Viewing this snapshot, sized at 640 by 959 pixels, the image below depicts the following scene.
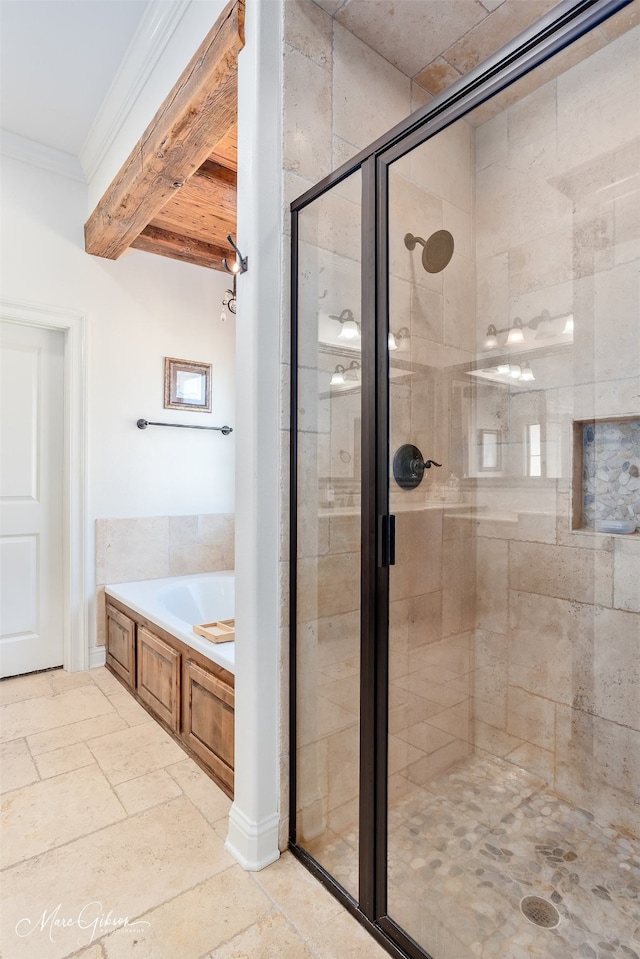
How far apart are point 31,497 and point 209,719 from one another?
1.88 metres

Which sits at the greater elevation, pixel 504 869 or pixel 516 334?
pixel 516 334

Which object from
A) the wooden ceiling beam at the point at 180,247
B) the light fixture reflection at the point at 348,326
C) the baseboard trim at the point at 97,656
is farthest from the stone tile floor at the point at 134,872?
the wooden ceiling beam at the point at 180,247

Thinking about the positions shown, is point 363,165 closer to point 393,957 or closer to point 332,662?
point 332,662

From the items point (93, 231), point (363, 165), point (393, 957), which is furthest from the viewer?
point (93, 231)

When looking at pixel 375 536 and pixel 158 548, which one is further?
pixel 158 548

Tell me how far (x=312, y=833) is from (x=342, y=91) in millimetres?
2435

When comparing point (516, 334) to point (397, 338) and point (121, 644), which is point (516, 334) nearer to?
point (397, 338)

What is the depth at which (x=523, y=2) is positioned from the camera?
5.72ft

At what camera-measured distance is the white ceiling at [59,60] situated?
2096mm

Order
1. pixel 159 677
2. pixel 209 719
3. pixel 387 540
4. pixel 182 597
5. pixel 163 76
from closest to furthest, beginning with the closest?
pixel 387 540, pixel 209 719, pixel 163 76, pixel 159 677, pixel 182 597

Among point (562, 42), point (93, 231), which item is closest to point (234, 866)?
Answer: point (562, 42)

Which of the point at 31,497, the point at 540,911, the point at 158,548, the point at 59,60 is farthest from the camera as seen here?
the point at 158,548

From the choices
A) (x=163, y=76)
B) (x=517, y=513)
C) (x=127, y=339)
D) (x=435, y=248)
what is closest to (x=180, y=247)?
(x=127, y=339)

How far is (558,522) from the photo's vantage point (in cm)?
151
